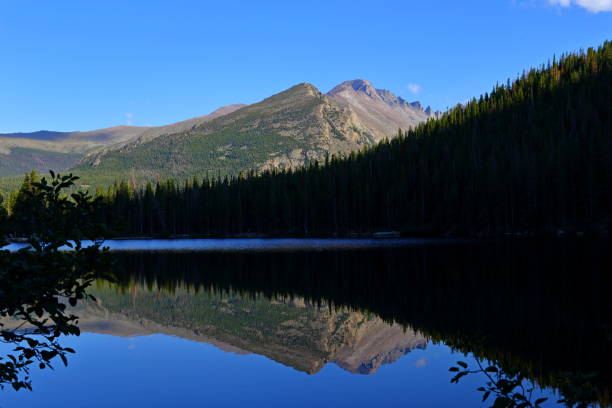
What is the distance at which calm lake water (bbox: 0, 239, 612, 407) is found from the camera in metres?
17.0

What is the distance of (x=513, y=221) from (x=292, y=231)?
59.3 m

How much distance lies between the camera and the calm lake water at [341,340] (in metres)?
17.0

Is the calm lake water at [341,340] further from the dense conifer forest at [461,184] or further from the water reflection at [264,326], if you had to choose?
the dense conifer forest at [461,184]

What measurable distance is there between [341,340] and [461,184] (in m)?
106

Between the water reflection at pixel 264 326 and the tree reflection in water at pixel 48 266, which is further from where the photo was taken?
the water reflection at pixel 264 326

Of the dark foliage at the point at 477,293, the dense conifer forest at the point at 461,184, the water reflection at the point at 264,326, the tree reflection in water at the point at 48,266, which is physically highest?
the dense conifer forest at the point at 461,184

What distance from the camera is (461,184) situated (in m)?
124

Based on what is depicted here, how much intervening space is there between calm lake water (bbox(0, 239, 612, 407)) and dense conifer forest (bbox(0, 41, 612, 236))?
5326 cm

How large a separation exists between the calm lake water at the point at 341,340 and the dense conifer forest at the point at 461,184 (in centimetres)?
5326

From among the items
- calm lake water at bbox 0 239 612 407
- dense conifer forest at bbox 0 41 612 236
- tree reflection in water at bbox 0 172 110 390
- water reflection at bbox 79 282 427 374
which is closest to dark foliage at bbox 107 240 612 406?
calm lake water at bbox 0 239 612 407

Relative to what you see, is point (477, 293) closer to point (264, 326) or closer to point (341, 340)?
point (341, 340)

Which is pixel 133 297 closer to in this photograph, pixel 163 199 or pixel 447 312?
pixel 447 312

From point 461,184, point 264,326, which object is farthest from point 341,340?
point 461,184

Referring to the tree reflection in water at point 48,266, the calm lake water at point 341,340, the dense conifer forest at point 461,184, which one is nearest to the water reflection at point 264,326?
the calm lake water at point 341,340
